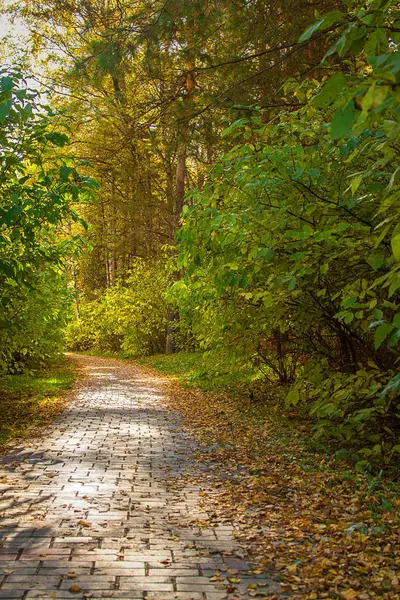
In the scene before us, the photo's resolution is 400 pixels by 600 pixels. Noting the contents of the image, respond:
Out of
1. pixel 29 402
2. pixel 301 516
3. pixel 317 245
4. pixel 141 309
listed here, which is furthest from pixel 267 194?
pixel 141 309

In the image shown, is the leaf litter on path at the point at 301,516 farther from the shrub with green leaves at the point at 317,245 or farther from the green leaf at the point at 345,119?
the green leaf at the point at 345,119

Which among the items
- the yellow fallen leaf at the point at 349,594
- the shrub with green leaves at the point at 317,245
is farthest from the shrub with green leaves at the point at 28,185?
the yellow fallen leaf at the point at 349,594

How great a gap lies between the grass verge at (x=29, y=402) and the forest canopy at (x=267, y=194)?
→ 920 millimetres

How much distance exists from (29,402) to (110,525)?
725 cm

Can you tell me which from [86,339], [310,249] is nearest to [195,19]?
[310,249]

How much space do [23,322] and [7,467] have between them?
3397 millimetres

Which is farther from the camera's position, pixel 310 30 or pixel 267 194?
pixel 267 194

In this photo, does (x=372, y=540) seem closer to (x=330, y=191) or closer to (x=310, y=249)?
(x=310, y=249)

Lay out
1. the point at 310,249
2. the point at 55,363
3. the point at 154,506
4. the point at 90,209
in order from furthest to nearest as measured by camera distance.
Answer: the point at 90,209, the point at 55,363, the point at 310,249, the point at 154,506

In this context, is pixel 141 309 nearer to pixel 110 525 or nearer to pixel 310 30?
pixel 110 525

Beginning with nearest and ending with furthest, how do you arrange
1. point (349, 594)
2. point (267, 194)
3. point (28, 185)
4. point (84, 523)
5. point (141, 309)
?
point (349, 594) → point (84, 523) → point (267, 194) → point (28, 185) → point (141, 309)

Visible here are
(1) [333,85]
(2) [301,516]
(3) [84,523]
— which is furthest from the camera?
(2) [301,516]

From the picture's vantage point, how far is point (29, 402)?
11.5 meters

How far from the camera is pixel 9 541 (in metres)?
4.30
